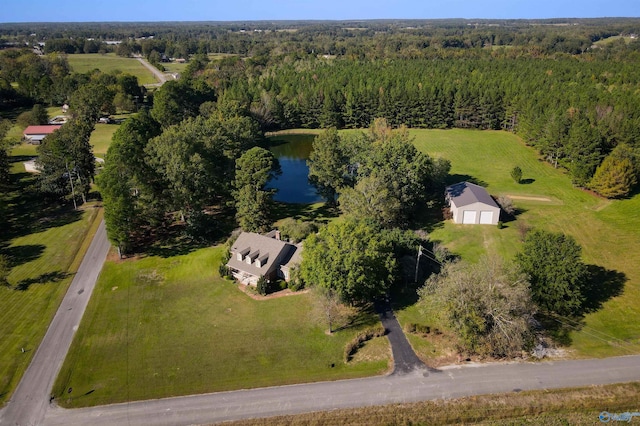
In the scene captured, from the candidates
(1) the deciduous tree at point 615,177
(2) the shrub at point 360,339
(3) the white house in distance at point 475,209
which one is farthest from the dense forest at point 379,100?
(2) the shrub at point 360,339

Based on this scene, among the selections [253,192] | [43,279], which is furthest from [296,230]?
[43,279]

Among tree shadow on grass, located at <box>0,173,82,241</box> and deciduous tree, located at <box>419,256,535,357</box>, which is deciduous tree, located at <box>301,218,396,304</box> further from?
tree shadow on grass, located at <box>0,173,82,241</box>

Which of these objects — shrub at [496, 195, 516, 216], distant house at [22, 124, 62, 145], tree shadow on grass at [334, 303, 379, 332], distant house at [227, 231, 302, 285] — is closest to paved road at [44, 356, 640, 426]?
tree shadow on grass at [334, 303, 379, 332]

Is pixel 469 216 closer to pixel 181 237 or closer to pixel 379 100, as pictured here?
pixel 181 237

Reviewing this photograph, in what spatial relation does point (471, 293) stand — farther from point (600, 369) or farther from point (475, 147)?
point (475, 147)

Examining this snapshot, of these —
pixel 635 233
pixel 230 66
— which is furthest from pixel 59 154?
pixel 230 66
